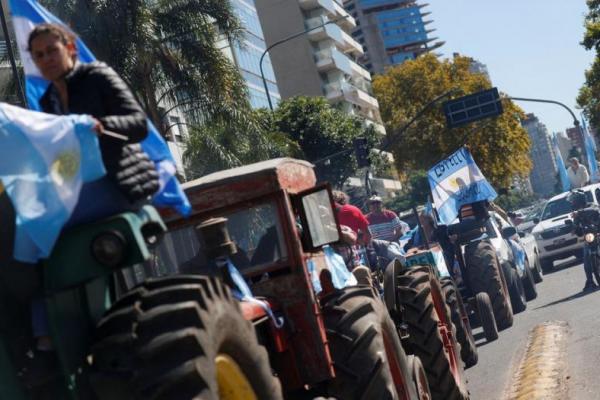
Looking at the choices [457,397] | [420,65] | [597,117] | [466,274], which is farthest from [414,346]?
[420,65]

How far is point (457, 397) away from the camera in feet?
34.1

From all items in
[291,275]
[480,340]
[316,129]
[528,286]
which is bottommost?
[480,340]

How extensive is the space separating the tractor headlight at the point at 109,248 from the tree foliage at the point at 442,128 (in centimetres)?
7628

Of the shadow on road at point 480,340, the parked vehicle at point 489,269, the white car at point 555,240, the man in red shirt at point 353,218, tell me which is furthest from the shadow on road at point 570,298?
the white car at point 555,240

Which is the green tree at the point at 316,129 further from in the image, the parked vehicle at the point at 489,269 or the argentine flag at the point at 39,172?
the argentine flag at the point at 39,172

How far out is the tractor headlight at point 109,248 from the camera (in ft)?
15.5

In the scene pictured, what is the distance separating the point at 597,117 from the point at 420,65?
2420 cm

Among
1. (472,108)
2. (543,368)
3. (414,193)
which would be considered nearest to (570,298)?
(543,368)

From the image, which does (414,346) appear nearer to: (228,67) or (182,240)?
(182,240)

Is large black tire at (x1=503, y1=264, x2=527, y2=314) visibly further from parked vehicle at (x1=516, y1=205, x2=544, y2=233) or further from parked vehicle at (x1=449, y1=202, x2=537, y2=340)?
parked vehicle at (x1=516, y1=205, x2=544, y2=233)

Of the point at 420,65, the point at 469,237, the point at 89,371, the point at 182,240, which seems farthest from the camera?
the point at 420,65

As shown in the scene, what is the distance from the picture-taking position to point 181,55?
3189 cm

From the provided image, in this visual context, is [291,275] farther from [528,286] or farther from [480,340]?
[528,286]

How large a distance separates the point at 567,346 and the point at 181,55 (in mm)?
20011
